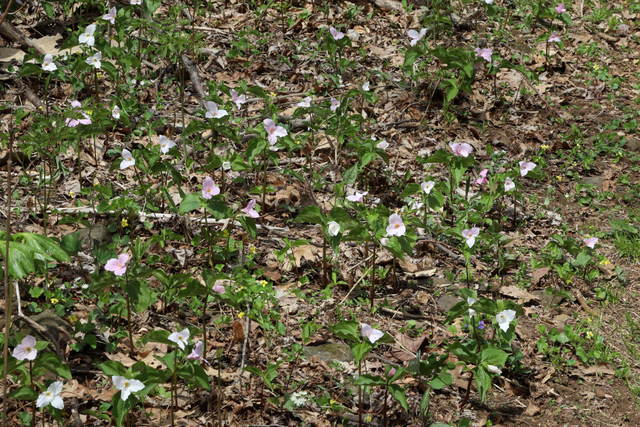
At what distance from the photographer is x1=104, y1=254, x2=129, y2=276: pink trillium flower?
246 cm

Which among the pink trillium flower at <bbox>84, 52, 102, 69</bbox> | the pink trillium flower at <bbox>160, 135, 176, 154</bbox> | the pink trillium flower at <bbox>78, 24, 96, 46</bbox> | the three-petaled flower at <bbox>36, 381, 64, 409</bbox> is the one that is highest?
the pink trillium flower at <bbox>78, 24, 96, 46</bbox>

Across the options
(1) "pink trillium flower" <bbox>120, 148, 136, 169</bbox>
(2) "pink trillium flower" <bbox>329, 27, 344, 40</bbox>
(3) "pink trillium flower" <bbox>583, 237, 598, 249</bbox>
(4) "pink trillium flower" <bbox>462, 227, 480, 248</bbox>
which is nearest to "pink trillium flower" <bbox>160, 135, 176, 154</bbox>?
(1) "pink trillium flower" <bbox>120, 148, 136, 169</bbox>

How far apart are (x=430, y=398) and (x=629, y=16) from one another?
207 inches

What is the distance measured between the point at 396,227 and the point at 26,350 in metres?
1.70

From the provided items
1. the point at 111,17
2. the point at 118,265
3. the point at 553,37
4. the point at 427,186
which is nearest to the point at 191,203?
the point at 118,265

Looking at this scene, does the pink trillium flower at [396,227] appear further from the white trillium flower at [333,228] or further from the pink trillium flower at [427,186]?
the pink trillium flower at [427,186]

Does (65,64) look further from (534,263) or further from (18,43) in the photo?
(534,263)

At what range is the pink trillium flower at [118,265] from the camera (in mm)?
2459

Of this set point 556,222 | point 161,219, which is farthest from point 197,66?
point 556,222

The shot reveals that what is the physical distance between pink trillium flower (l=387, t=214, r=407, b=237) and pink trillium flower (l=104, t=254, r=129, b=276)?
1.25m

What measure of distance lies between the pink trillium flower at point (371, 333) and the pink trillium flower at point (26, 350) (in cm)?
125

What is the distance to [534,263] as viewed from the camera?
Result: 3455 mm

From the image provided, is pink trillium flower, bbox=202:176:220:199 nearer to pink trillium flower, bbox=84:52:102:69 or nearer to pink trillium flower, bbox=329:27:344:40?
pink trillium flower, bbox=84:52:102:69

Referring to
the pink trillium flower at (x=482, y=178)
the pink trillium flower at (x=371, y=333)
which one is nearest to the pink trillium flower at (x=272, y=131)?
the pink trillium flower at (x=482, y=178)
